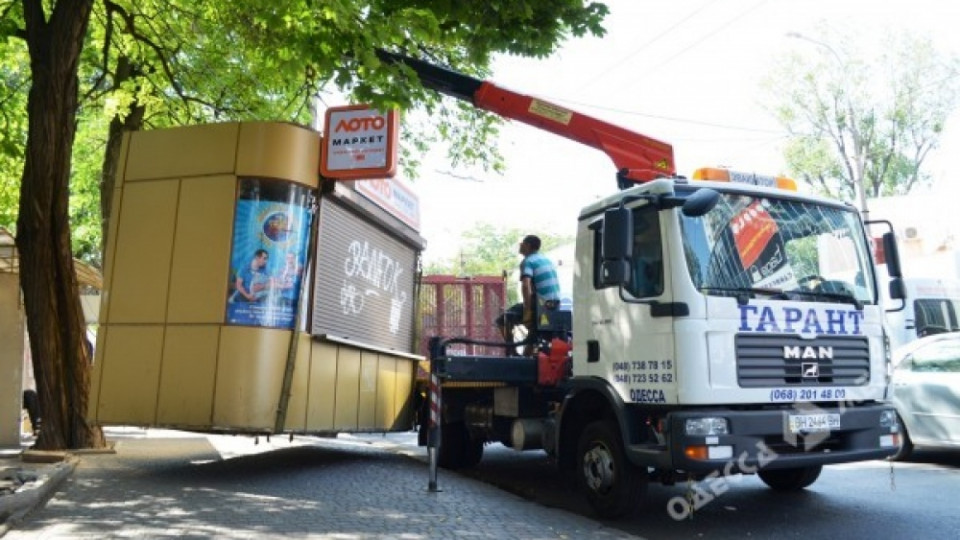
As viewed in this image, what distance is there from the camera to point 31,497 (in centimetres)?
609

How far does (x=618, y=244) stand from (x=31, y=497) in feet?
16.1

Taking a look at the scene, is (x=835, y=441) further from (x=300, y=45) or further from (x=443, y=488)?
(x=300, y=45)

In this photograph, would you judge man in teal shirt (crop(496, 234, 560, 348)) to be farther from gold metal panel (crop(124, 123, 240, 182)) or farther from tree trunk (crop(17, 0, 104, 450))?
tree trunk (crop(17, 0, 104, 450))

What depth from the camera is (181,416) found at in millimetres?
7406

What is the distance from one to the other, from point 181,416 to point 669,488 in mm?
4755

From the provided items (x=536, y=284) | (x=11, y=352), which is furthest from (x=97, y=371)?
(x=536, y=284)

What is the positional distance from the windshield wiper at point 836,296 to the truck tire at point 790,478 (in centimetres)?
167

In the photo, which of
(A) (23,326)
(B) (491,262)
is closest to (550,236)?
(B) (491,262)

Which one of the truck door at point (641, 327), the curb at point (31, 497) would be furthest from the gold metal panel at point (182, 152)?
the truck door at point (641, 327)

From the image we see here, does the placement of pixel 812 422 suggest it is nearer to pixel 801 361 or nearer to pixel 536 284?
pixel 801 361

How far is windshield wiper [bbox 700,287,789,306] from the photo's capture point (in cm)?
562

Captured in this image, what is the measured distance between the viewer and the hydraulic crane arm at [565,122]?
778 cm

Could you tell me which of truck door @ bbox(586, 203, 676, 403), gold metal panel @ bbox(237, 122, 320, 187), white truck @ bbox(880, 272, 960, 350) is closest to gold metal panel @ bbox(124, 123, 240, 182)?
gold metal panel @ bbox(237, 122, 320, 187)

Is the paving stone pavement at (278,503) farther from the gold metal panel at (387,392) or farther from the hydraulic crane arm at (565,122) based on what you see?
the hydraulic crane arm at (565,122)
